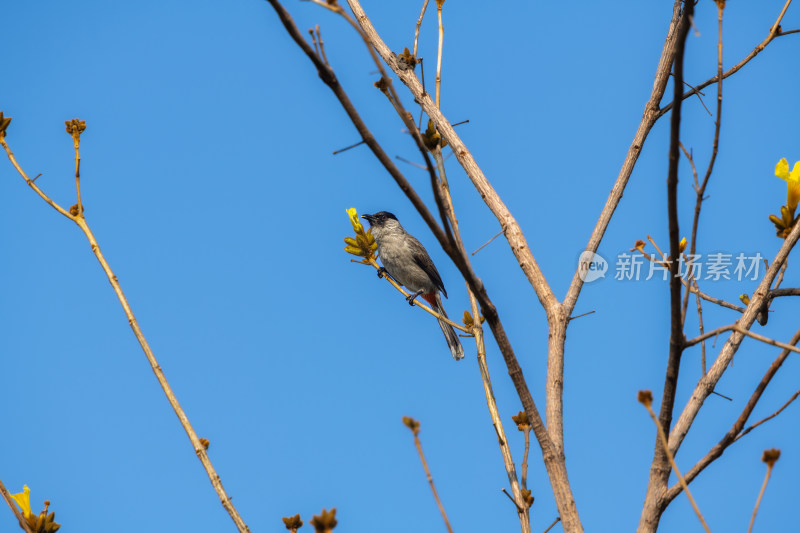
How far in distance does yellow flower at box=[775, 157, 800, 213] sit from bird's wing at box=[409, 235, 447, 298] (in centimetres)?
568

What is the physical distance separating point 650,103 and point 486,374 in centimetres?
187

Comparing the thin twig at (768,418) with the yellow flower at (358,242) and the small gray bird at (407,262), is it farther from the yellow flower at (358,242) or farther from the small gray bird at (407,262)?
the small gray bird at (407,262)

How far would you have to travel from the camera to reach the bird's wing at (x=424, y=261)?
884cm

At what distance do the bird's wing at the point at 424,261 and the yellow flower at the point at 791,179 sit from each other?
5.68 meters

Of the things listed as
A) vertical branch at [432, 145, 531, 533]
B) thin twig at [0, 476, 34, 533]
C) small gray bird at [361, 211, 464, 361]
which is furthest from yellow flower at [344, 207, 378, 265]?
small gray bird at [361, 211, 464, 361]

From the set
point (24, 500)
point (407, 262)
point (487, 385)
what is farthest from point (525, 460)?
point (407, 262)

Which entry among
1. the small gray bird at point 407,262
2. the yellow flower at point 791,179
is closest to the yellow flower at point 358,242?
the yellow flower at point 791,179

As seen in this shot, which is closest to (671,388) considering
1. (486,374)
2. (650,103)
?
(486,374)

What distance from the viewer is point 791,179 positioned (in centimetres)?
332

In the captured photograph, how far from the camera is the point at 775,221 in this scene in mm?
3402

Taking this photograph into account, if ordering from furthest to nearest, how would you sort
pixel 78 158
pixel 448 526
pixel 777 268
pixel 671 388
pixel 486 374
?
pixel 486 374 → pixel 777 268 → pixel 78 158 → pixel 671 388 → pixel 448 526

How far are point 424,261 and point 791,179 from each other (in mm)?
5776

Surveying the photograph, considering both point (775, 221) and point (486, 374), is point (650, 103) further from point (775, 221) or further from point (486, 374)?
point (486, 374)

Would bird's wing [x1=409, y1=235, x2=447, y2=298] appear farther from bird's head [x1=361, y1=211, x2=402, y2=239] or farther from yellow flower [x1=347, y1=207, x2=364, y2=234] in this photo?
yellow flower [x1=347, y1=207, x2=364, y2=234]
